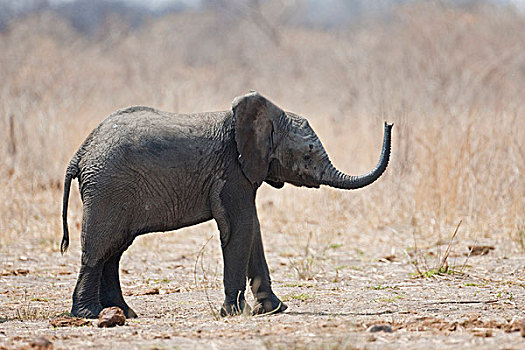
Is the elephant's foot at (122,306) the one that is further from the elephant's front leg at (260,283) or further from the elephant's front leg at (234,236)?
the elephant's front leg at (260,283)

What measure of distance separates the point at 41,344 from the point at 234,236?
6.19ft

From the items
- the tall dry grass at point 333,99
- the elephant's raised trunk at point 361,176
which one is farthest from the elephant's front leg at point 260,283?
the tall dry grass at point 333,99

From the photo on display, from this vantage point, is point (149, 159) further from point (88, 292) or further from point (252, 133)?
point (88, 292)

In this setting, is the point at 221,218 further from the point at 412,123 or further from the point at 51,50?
the point at 51,50

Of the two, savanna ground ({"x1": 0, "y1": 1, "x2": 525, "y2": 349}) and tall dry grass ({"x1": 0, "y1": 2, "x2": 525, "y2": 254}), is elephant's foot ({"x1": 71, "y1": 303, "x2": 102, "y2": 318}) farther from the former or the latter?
tall dry grass ({"x1": 0, "y1": 2, "x2": 525, "y2": 254})

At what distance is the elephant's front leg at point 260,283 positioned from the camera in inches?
256

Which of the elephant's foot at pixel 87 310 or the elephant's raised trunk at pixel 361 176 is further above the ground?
the elephant's raised trunk at pixel 361 176

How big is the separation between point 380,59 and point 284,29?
42.9ft

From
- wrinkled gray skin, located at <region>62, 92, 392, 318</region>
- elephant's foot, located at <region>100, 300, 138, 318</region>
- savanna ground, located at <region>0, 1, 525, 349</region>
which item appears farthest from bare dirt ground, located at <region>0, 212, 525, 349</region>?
wrinkled gray skin, located at <region>62, 92, 392, 318</region>

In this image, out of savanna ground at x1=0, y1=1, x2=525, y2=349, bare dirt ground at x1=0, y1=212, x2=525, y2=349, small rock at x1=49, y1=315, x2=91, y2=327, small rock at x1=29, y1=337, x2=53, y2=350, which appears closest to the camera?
small rock at x1=29, y1=337, x2=53, y2=350

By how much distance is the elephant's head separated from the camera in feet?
20.6

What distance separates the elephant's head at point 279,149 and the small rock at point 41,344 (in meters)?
2.10

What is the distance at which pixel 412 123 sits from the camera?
12836 mm

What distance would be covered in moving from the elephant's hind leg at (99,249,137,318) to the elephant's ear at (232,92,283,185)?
4.32ft
